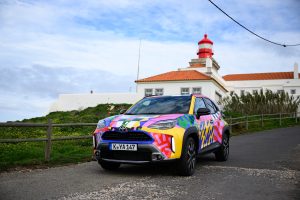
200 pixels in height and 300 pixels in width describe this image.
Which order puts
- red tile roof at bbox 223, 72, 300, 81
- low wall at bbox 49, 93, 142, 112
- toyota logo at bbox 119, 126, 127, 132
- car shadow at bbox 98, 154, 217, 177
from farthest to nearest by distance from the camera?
1. red tile roof at bbox 223, 72, 300, 81
2. low wall at bbox 49, 93, 142, 112
3. car shadow at bbox 98, 154, 217, 177
4. toyota logo at bbox 119, 126, 127, 132

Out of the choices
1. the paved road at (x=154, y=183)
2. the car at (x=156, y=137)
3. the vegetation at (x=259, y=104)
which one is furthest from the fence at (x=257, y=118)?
the car at (x=156, y=137)

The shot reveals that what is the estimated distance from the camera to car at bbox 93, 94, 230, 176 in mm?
6918

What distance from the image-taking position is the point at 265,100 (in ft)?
115

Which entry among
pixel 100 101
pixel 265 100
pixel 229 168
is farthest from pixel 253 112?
pixel 229 168

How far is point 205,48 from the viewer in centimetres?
6353

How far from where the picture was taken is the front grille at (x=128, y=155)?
22.8ft

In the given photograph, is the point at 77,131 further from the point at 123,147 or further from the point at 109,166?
the point at 123,147

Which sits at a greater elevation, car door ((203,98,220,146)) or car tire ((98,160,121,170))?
car door ((203,98,220,146))

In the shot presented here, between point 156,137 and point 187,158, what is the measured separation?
85cm

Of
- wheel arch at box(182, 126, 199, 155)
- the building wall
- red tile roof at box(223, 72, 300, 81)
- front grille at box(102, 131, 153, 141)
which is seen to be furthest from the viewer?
red tile roof at box(223, 72, 300, 81)

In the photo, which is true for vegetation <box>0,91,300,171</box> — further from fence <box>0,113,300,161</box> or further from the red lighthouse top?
the red lighthouse top

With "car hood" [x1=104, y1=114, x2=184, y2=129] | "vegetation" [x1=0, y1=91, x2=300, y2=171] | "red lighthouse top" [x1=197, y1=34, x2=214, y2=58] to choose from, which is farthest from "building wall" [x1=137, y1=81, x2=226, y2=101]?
"car hood" [x1=104, y1=114, x2=184, y2=129]

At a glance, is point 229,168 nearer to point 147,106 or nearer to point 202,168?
point 202,168

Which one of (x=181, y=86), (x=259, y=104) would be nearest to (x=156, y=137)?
(x=259, y=104)
